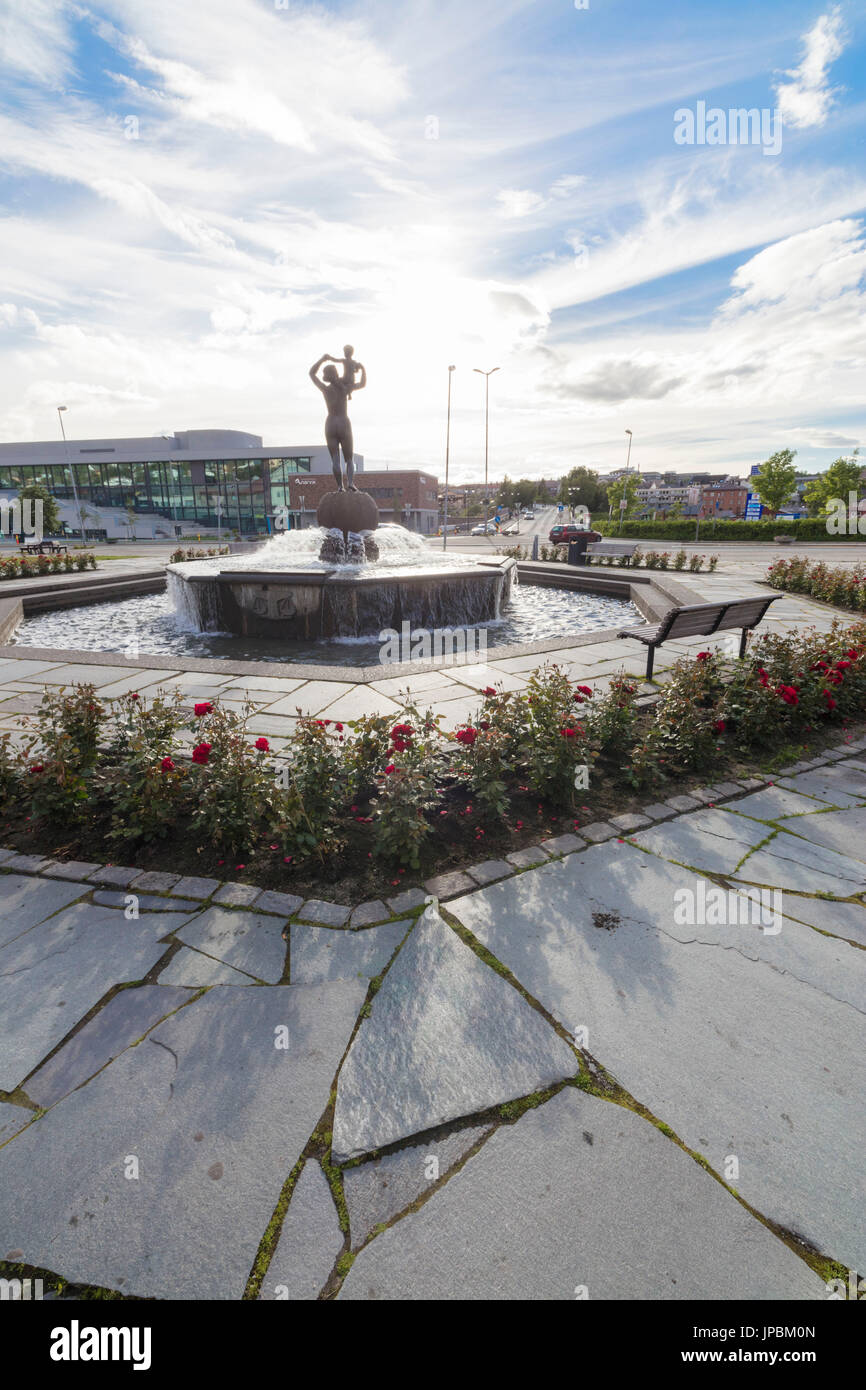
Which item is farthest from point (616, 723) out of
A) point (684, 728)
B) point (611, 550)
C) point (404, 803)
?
point (611, 550)

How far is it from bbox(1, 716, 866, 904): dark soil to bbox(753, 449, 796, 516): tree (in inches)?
2391

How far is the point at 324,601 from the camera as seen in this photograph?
30.0ft

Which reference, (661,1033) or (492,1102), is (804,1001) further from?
(492,1102)

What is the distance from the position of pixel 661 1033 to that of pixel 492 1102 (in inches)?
27.6

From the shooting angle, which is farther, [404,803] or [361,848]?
[361,848]

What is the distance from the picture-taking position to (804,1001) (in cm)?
237

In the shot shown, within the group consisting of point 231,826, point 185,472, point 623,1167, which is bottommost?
point 623,1167

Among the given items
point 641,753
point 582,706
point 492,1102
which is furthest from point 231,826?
point 582,706

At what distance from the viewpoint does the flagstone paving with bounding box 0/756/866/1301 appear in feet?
5.14

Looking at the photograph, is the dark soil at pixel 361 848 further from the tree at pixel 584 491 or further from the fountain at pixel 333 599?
the tree at pixel 584 491

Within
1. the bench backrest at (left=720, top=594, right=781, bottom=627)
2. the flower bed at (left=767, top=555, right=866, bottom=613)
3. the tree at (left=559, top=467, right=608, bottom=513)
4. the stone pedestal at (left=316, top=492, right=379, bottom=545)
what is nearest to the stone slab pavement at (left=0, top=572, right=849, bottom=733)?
the bench backrest at (left=720, top=594, right=781, bottom=627)

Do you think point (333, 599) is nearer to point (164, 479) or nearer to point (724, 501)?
point (164, 479)

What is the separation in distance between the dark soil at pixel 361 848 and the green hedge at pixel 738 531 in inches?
1505
